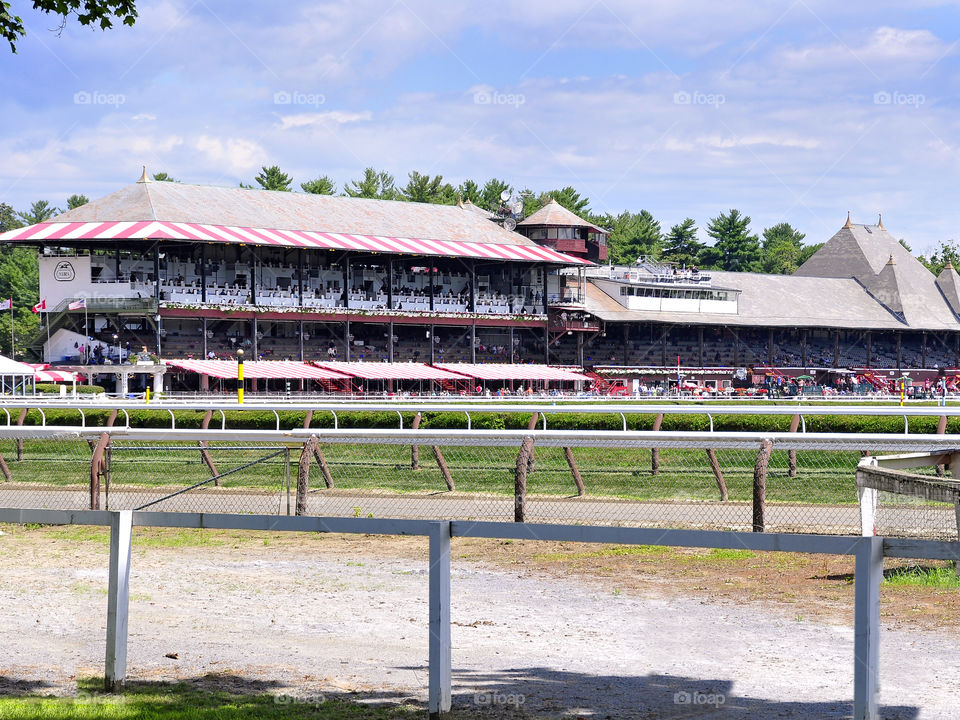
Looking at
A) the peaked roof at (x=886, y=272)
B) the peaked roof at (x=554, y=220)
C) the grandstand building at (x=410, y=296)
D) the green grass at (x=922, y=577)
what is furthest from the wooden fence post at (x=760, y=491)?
the peaked roof at (x=886, y=272)

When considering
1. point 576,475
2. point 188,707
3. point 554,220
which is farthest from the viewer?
point 554,220

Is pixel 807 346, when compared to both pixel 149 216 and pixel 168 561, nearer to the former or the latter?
pixel 149 216

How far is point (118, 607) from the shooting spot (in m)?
7.34

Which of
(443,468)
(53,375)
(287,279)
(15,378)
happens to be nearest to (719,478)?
(443,468)

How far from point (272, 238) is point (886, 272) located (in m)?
51.7

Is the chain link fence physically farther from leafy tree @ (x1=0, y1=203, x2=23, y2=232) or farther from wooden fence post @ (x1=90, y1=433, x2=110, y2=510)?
leafy tree @ (x1=0, y1=203, x2=23, y2=232)

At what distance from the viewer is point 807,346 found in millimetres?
82312

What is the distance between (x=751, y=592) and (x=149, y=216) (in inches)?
2099

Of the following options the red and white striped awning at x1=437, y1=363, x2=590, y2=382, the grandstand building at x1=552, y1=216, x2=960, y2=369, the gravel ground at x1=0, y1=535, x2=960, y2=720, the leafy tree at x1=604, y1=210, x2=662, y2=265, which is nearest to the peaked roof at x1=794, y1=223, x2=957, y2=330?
the grandstand building at x1=552, y1=216, x2=960, y2=369

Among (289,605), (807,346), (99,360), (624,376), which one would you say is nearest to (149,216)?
(99,360)

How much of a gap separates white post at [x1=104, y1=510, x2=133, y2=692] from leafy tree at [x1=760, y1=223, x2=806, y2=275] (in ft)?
394

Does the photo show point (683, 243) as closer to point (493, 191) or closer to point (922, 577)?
point (493, 191)

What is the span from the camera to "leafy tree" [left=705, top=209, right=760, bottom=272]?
401 feet

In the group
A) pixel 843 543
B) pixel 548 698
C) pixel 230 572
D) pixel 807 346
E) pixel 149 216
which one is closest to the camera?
pixel 843 543
